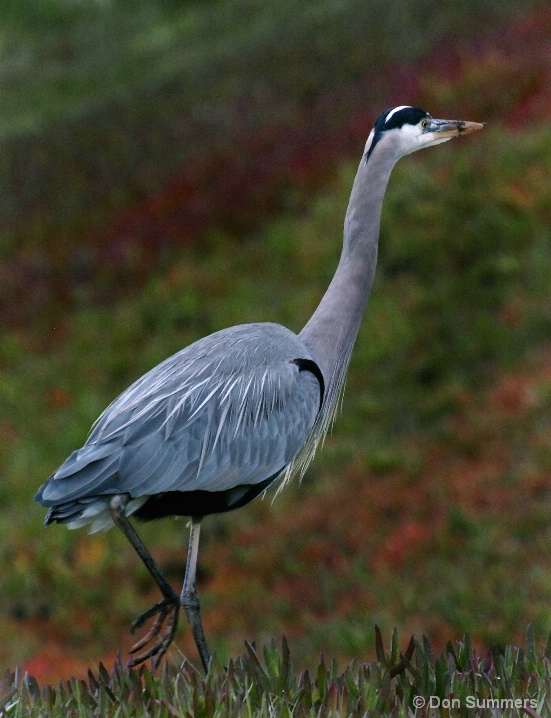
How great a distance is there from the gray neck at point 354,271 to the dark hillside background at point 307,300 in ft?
11.1

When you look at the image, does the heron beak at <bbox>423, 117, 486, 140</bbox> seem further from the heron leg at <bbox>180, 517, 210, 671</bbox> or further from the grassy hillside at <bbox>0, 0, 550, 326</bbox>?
the grassy hillside at <bbox>0, 0, 550, 326</bbox>

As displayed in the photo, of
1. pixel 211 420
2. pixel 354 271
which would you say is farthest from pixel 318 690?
pixel 354 271

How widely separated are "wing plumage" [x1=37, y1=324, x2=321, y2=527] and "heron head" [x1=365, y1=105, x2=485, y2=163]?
106 cm

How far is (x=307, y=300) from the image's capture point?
13648mm

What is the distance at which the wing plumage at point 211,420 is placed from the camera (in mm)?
5086

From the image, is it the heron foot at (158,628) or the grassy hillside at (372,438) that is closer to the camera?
the heron foot at (158,628)

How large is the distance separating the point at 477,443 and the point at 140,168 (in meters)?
9.35

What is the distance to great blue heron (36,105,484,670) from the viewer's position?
16.3 feet

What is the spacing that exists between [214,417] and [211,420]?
20mm

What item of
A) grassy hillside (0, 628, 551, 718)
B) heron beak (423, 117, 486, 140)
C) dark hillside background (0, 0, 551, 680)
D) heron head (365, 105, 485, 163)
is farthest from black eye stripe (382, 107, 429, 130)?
dark hillside background (0, 0, 551, 680)

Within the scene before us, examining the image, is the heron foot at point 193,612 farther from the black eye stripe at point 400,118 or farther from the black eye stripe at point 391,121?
the black eye stripe at point 400,118


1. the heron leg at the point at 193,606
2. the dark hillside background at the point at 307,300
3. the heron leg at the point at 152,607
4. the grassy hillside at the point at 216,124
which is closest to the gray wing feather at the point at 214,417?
the heron leg at the point at 152,607

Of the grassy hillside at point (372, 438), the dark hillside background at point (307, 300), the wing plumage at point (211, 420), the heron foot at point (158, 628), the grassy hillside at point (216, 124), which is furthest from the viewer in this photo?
the grassy hillside at point (216, 124)

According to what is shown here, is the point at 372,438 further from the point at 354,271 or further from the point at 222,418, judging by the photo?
the point at 222,418
